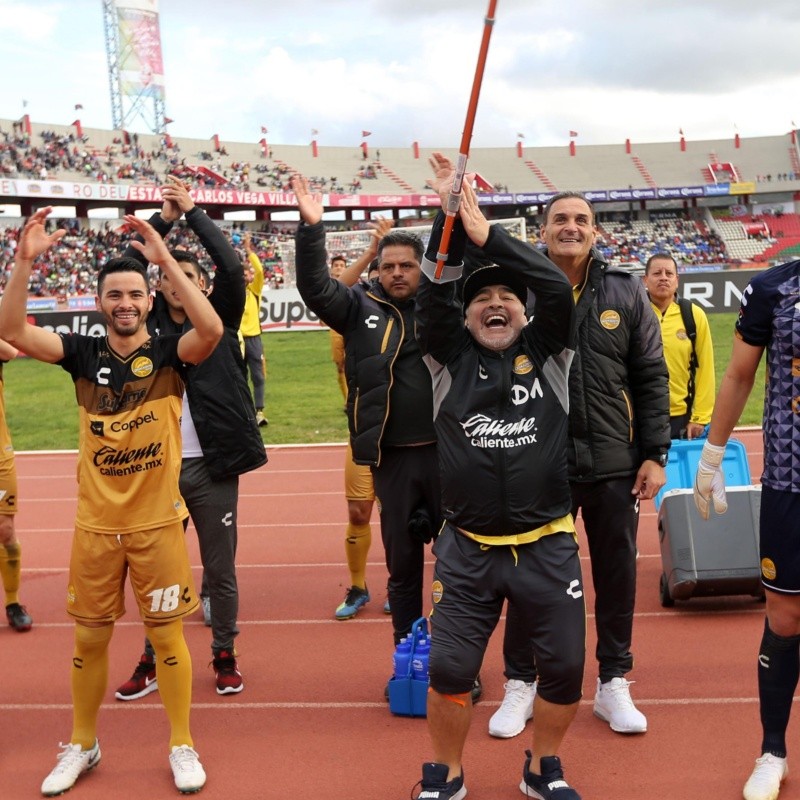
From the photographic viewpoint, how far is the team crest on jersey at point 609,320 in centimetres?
418

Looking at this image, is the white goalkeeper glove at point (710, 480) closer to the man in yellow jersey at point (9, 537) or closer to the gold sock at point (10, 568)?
the man in yellow jersey at point (9, 537)

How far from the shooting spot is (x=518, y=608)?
3521mm

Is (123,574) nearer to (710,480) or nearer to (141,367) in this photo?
(141,367)

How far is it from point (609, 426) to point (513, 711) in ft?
4.44

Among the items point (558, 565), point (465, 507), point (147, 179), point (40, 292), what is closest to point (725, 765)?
point (558, 565)

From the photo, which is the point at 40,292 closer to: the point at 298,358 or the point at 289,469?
the point at 298,358

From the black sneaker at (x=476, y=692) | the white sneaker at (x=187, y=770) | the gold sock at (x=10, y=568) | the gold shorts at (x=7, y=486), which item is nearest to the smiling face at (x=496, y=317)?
the black sneaker at (x=476, y=692)

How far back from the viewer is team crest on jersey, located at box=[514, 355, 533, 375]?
3561 mm

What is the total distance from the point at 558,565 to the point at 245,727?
1.92 metres

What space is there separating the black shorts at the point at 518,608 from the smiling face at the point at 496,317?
2.44 ft

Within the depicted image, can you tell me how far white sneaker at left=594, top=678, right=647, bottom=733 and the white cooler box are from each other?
1.45m

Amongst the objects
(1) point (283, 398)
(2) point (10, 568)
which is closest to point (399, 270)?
(2) point (10, 568)

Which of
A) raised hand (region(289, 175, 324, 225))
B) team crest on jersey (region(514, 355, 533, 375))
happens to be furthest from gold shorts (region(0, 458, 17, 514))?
team crest on jersey (region(514, 355, 533, 375))

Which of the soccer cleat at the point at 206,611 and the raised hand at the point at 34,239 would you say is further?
the soccer cleat at the point at 206,611
